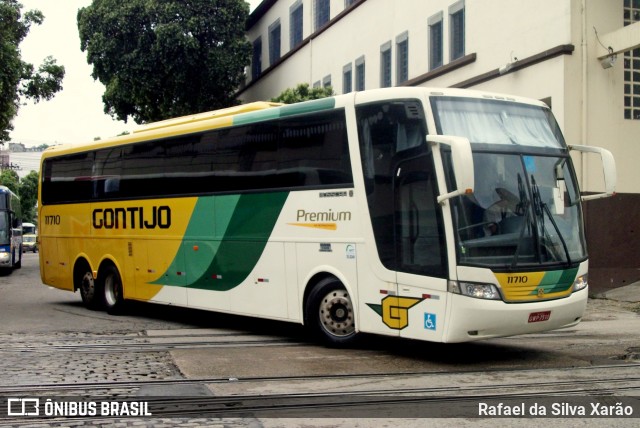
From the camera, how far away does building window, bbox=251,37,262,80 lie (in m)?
44.2

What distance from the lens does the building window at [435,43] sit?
977 inches

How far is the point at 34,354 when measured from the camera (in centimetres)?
1106

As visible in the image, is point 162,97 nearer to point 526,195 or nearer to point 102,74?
point 102,74

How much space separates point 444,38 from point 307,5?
1349 centimetres

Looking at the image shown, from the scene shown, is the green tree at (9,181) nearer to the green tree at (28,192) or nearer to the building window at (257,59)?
the green tree at (28,192)

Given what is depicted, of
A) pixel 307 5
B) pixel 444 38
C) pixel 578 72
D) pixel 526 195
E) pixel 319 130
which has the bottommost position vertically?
pixel 526 195

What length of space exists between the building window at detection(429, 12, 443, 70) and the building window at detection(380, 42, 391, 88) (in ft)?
10.6

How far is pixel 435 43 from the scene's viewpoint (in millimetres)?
25109

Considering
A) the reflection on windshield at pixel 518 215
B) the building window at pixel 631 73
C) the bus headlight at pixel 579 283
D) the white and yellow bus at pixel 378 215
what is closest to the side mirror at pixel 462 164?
the white and yellow bus at pixel 378 215

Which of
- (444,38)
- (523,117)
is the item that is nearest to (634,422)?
(523,117)

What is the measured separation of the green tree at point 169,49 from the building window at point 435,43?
16.4m

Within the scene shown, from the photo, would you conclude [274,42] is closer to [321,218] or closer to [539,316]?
[321,218]

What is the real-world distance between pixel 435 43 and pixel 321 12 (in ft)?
36.7

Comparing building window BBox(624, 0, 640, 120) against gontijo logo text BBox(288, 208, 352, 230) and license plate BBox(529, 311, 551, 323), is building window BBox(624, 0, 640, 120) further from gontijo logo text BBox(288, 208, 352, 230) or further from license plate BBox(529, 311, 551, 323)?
license plate BBox(529, 311, 551, 323)
